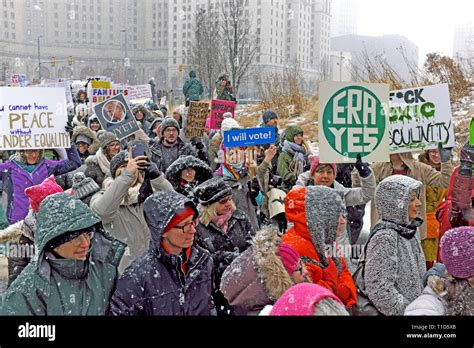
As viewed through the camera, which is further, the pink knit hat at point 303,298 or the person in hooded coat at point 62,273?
the person in hooded coat at point 62,273

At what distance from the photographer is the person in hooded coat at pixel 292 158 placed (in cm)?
551

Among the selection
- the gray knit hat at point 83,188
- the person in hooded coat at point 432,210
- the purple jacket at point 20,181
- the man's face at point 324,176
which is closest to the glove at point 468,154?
the man's face at point 324,176

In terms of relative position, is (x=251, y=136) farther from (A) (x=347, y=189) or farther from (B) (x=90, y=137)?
(B) (x=90, y=137)

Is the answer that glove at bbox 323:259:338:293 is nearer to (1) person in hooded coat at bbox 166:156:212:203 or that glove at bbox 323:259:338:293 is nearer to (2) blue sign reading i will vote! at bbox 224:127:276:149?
(1) person in hooded coat at bbox 166:156:212:203

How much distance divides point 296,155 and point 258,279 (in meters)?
3.52

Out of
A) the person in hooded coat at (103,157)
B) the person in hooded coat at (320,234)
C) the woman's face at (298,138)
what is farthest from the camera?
the woman's face at (298,138)

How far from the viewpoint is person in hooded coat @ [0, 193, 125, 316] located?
2.14 metres

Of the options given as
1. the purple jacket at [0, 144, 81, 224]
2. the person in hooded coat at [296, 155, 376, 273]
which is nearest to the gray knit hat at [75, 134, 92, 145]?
the purple jacket at [0, 144, 81, 224]

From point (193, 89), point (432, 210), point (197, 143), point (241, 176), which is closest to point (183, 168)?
point (241, 176)

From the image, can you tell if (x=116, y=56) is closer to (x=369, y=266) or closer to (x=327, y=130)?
(x=327, y=130)

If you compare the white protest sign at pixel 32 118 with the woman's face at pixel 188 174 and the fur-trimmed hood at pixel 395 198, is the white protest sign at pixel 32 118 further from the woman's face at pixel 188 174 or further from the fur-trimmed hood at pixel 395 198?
the fur-trimmed hood at pixel 395 198

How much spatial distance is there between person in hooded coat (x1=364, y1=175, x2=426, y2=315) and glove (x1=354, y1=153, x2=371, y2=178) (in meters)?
0.54

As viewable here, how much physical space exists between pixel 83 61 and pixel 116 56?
551mm

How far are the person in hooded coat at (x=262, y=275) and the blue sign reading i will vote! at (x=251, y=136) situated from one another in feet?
6.63
